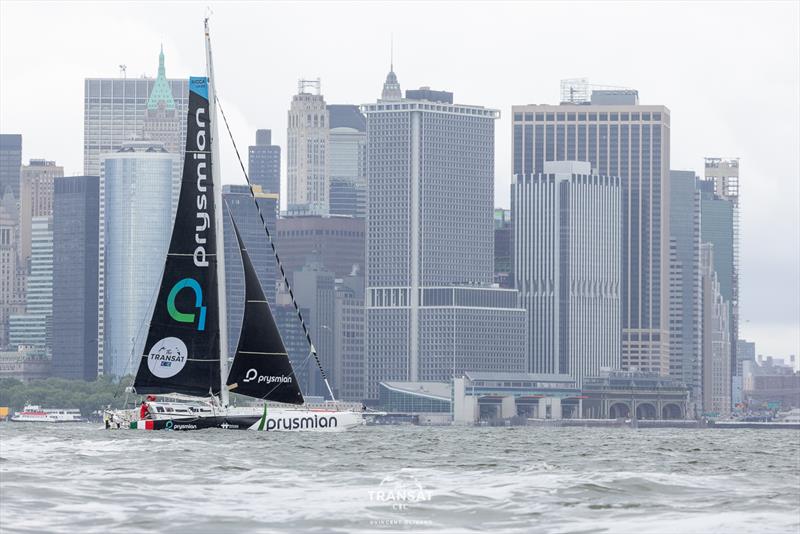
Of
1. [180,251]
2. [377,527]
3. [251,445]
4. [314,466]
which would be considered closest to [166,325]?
[180,251]

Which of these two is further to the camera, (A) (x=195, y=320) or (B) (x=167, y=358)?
(A) (x=195, y=320)

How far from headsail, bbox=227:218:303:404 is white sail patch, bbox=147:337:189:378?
3.79 metres

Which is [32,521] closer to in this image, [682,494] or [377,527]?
[377,527]

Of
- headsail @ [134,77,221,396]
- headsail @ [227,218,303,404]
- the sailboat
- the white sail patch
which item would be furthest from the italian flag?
headsail @ [227,218,303,404]

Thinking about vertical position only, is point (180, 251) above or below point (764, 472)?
above

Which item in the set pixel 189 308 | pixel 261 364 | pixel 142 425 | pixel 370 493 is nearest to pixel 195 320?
pixel 189 308

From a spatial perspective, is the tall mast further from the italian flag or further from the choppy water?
the choppy water

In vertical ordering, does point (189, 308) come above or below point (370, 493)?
above

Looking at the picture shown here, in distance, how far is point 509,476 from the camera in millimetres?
63062

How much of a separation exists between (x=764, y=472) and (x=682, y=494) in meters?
16.4

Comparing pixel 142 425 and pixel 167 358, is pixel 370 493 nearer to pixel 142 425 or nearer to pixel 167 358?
pixel 167 358

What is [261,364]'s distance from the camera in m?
103

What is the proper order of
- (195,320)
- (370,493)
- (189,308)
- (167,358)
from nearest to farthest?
(370,493) → (167,358) → (189,308) → (195,320)

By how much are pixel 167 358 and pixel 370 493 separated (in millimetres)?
46342
